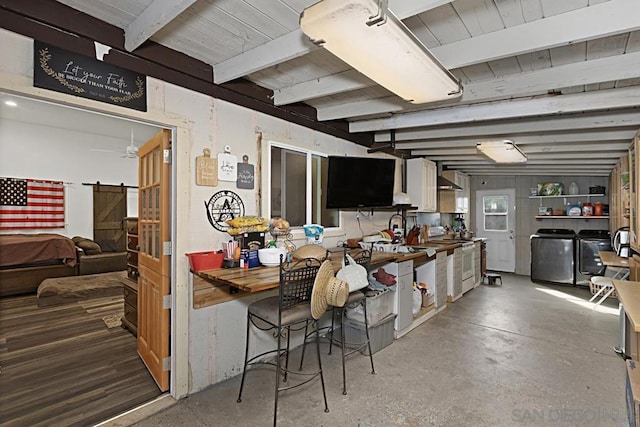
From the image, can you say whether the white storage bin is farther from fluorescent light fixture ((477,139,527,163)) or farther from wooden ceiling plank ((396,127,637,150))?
wooden ceiling plank ((396,127,637,150))

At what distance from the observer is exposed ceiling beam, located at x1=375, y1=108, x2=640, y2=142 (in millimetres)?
3033

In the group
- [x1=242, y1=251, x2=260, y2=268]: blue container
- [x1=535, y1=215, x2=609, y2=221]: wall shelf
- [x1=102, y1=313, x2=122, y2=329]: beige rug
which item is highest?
[x1=535, y1=215, x2=609, y2=221]: wall shelf

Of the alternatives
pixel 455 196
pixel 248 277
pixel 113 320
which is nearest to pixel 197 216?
pixel 248 277

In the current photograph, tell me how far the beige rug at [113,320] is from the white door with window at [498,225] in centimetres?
733

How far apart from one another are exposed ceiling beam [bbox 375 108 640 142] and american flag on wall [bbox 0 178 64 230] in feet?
21.5

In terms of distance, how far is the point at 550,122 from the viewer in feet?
10.9

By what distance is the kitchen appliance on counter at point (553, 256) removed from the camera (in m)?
6.15

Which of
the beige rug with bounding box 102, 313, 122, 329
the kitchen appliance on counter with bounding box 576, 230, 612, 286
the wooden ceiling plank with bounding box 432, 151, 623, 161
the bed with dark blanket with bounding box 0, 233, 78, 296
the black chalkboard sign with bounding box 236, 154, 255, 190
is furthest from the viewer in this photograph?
the kitchen appliance on counter with bounding box 576, 230, 612, 286

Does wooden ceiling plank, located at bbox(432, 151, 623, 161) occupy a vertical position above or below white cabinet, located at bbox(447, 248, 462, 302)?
above

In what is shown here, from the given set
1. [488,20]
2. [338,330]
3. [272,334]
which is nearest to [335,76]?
[488,20]

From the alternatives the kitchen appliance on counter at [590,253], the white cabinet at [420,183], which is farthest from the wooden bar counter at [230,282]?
the kitchen appliance on counter at [590,253]

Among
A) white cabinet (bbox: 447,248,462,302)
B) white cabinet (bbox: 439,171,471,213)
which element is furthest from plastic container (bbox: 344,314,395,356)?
white cabinet (bbox: 439,171,471,213)

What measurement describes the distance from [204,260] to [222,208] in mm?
484

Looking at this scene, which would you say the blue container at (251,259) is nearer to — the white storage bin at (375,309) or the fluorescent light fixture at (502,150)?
the white storage bin at (375,309)
